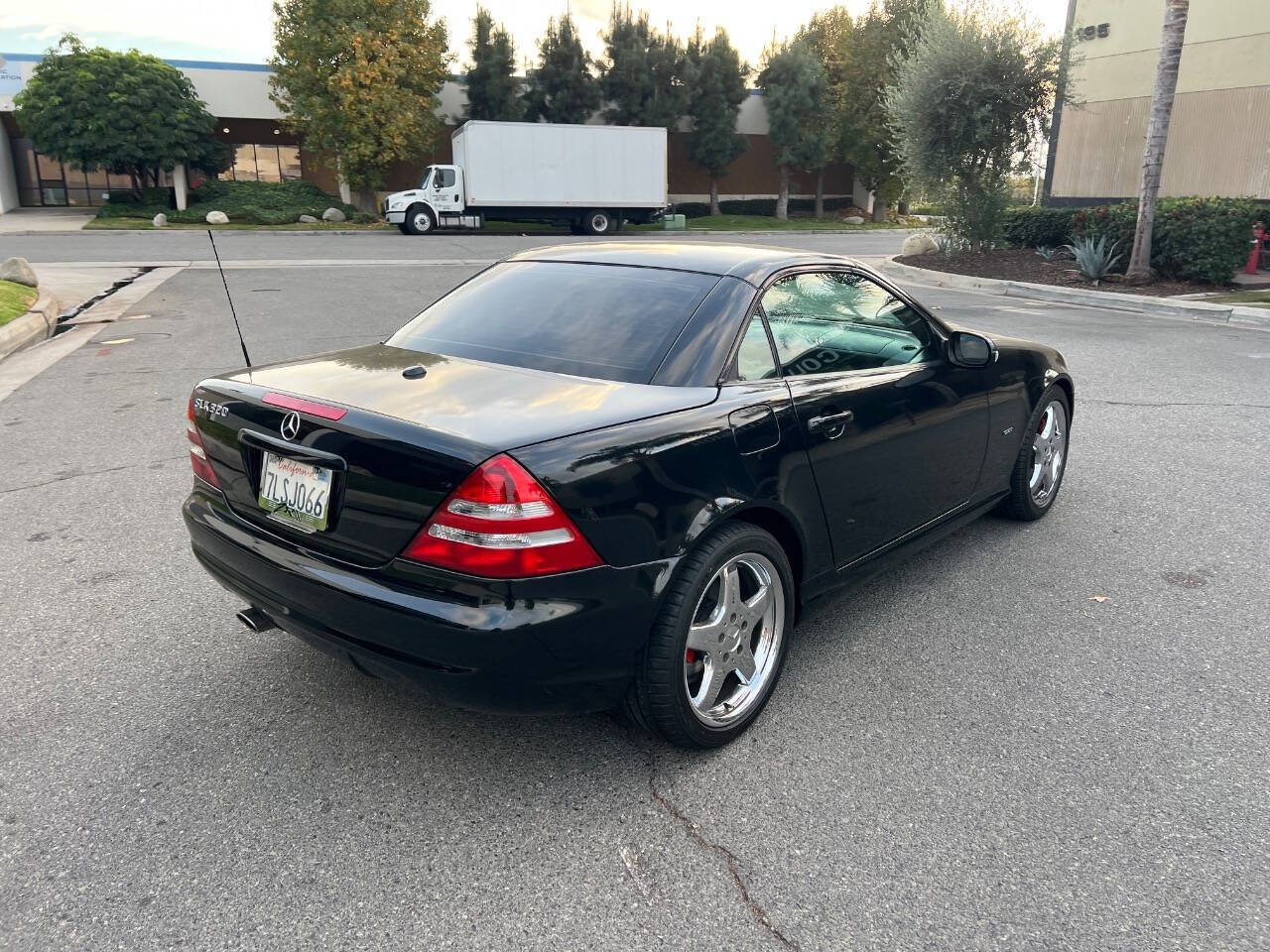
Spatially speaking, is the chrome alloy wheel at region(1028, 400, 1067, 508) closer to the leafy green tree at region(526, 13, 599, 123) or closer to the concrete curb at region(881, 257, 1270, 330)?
the concrete curb at region(881, 257, 1270, 330)

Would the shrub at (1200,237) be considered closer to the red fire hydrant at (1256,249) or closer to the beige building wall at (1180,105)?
the red fire hydrant at (1256,249)

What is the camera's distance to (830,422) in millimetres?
3217

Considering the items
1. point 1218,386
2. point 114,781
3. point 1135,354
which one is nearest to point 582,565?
point 114,781

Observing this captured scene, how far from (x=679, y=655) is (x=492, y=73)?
41.8m

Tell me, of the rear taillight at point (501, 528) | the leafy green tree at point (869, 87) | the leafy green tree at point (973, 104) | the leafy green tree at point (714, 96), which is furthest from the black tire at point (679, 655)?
the leafy green tree at point (714, 96)

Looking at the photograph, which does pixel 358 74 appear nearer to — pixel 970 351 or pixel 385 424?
pixel 970 351

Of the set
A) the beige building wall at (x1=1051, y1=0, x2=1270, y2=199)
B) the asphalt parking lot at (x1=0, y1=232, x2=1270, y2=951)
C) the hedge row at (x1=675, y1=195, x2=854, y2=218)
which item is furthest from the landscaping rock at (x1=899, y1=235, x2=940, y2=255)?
the hedge row at (x1=675, y1=195, x2=854, y2=218)

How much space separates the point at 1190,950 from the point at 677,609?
1458 mm

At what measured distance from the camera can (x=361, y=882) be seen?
7.64 ft

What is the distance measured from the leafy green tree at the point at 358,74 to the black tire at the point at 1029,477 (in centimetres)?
3353

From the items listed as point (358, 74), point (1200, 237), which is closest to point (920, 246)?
point (1200, 237)

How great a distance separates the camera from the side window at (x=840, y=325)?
3350 mm

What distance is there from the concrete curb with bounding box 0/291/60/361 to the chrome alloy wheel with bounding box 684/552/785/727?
9.29 meters

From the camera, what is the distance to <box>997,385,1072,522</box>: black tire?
4.62 metres
